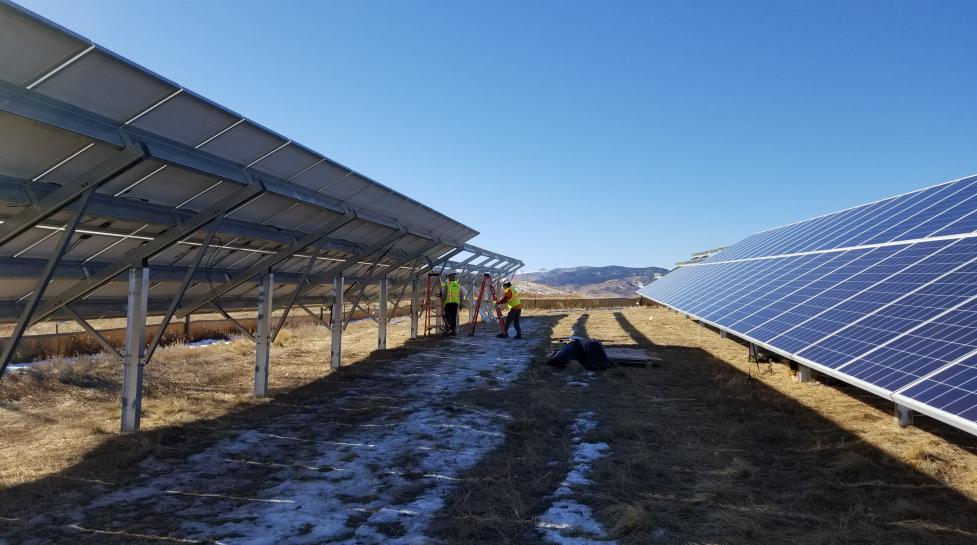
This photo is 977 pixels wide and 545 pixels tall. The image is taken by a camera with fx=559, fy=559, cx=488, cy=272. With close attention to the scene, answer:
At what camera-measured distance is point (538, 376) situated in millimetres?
12859

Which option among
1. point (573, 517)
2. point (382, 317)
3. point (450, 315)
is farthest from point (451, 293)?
point (573, 517)

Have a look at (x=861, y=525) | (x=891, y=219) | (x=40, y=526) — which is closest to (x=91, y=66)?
(x=40, y=526)

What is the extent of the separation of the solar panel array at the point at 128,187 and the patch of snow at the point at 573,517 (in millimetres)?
5426

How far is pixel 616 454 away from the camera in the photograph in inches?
278

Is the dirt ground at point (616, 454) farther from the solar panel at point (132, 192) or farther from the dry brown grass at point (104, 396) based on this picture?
the solar panel at point (132, 192)

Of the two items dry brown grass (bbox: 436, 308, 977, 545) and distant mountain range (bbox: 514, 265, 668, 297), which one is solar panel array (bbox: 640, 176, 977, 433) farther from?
distant mountain range (bbox: 514, 265, 668, 297)

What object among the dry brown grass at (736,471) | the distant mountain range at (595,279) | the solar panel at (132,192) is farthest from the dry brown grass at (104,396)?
the distant mountain range at (595,279)

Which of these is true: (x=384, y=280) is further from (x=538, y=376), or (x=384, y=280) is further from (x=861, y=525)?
(x=861, y=525)

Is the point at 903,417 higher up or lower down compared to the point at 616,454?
higher up

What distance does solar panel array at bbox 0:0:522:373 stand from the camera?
5051 mm

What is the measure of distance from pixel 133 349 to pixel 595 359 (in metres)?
9.83

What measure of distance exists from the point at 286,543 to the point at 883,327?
7787mm

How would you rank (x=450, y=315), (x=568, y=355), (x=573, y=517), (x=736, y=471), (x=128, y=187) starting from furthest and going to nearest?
(x=450, y=315) < (x=568, y=355) < (x=128, y=187) < (x=736, y=471) < (x=573, y=517)

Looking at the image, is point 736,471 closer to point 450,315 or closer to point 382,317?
point 382,317
